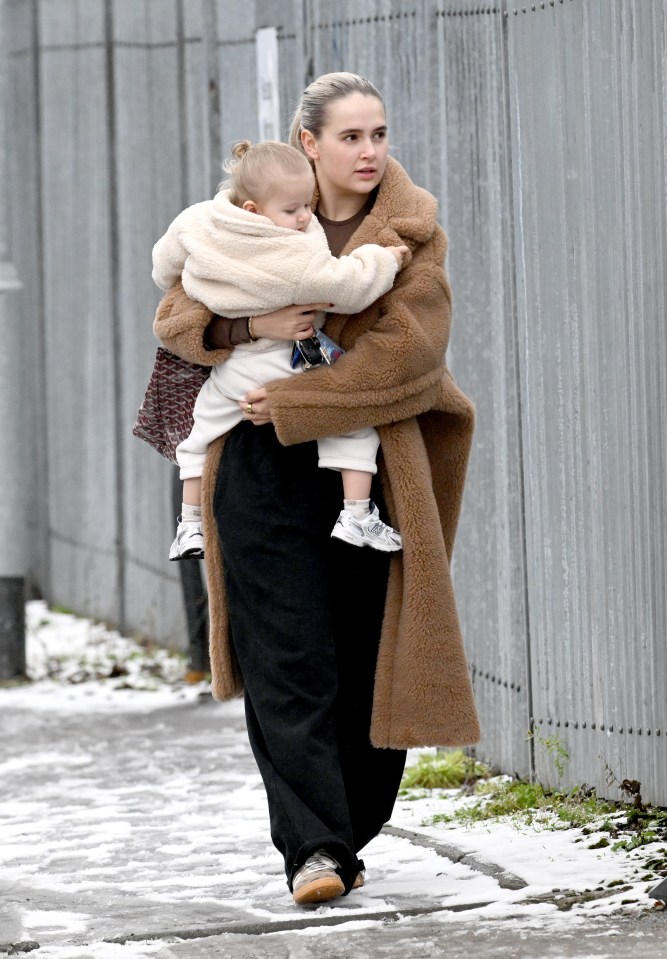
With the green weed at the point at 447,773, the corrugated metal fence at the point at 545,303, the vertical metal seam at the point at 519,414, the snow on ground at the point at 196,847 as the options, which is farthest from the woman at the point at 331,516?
the green weed at the point at 447,773

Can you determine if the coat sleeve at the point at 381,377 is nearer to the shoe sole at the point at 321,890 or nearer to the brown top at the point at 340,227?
the brown top at the point at 340,227

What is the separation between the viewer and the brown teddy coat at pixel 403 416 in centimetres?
420

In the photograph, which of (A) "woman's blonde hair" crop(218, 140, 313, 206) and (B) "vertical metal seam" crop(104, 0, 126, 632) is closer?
(A) "woman's blonde hair" crop(218, 140, 313, 206)

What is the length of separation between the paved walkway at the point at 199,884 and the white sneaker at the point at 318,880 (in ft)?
0.16

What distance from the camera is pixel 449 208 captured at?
6.11 meters

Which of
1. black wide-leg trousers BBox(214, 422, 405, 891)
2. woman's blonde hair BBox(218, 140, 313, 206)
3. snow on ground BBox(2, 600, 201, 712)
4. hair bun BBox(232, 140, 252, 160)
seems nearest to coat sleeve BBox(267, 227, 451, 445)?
black wide-leg trousers BBox(214, 422, 405, 891)

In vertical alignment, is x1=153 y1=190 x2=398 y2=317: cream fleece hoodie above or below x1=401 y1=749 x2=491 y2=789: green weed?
above

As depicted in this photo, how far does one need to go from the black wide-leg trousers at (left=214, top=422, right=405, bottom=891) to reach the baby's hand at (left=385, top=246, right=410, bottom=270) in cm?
48

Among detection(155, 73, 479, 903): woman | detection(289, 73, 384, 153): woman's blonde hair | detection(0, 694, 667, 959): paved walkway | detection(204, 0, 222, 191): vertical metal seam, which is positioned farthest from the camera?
detection(204, 0, 222, 191): vertical metal seam

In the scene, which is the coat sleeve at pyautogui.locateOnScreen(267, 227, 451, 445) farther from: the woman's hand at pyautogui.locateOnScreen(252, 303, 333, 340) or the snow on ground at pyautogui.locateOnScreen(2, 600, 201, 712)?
the snow on ground at pyautogui.locateOnScreen(2, 600, 201, 712)

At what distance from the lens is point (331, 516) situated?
171 inches

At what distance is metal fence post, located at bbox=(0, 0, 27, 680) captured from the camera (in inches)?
354

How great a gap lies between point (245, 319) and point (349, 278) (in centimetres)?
30

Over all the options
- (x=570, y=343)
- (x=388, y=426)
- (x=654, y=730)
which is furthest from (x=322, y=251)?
(x=654, y=730)
